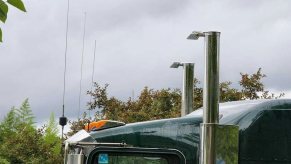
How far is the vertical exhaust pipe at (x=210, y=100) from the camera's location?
5.02m

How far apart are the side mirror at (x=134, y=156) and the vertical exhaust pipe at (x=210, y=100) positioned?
869 mm

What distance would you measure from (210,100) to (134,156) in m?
1.15

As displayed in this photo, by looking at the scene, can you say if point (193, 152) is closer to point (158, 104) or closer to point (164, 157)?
point (164, 157)

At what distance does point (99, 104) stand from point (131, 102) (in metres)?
1.44

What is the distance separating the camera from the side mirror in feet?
19.5

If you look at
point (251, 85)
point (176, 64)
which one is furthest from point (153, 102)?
point (176, 64)

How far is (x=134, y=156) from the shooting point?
19.6 ft

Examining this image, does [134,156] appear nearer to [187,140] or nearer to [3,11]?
[187,140]

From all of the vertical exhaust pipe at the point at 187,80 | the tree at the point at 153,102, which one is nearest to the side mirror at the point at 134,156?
the vertical exhaust pipe at the point at 187,80

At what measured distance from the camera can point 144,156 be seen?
597cm

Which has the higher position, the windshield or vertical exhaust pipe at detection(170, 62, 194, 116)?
vertical exhaust pipe at detection(170, 62, 194, 116)

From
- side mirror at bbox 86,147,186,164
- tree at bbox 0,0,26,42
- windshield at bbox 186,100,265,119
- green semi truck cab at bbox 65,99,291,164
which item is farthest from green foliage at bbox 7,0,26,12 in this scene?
windshield at bbox 186,100,265,119

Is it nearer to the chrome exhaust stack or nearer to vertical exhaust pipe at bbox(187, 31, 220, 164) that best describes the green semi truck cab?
the chrome exhaust stack

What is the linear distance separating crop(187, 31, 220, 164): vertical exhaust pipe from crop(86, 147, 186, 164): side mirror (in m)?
0.87
